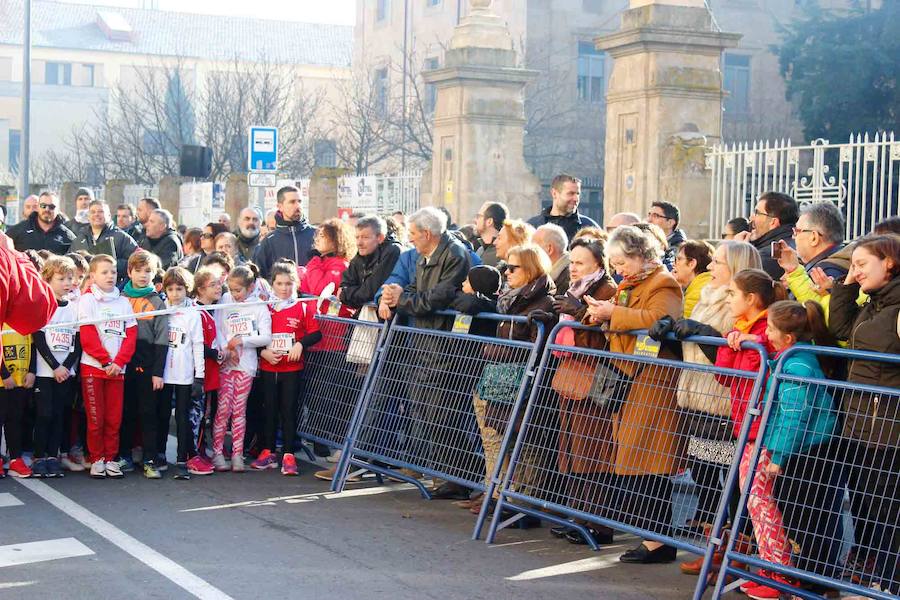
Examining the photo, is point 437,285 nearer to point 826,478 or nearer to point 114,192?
point 826,478

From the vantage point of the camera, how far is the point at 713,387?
6.89 metres

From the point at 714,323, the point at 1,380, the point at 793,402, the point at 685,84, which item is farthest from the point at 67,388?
the point at 685,84

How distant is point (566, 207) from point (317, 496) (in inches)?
144

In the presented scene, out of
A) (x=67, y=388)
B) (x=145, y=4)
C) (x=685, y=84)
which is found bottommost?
(x=67, y=388)

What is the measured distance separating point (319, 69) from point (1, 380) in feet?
216

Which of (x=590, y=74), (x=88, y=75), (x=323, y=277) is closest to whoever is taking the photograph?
(x=323, y=277)

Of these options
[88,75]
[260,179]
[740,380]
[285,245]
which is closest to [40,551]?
[740,380]

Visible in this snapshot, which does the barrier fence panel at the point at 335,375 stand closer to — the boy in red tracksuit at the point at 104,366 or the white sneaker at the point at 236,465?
the white sneaker at the point at 236,465

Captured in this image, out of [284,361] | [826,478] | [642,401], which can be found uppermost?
[642,401]

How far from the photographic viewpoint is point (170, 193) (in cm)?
3164

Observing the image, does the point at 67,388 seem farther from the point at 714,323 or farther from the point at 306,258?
the point at 714,323

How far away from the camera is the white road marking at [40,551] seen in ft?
24.0

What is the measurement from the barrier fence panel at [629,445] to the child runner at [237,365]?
2.81 metres

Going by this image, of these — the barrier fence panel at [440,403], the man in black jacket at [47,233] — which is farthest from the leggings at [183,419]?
the man in black jacket at [47,233]
